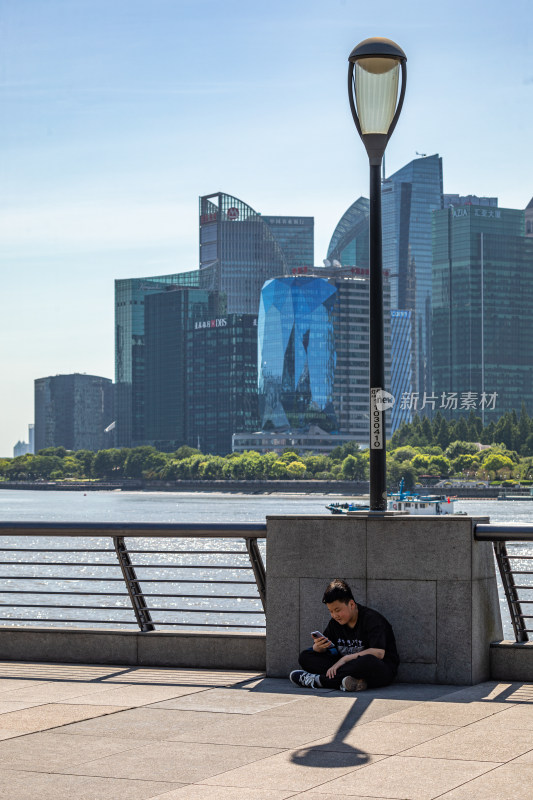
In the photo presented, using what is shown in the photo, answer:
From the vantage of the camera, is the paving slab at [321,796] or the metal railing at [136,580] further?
the metal railing at [136,580]

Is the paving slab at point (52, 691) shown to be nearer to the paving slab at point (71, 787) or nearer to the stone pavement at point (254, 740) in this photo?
the stone pavement at point (254, 740)

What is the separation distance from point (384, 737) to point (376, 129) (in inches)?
226

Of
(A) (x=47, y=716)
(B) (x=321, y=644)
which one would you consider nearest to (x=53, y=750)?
(A) (x=47, y=716)

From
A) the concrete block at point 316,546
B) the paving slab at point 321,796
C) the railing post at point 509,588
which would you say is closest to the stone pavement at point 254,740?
the paving slab at point 321,796

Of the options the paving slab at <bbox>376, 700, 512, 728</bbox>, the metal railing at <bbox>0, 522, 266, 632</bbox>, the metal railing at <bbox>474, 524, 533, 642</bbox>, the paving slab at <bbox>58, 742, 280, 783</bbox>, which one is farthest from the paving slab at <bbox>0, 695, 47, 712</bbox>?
the metal railing at <bbox>474, 524, 533, 642</bbox>

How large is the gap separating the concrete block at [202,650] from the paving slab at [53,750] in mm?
3149

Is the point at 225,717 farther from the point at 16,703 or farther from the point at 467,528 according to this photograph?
the point at 467,528

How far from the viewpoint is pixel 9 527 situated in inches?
457

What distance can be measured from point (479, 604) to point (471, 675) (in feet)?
1.94

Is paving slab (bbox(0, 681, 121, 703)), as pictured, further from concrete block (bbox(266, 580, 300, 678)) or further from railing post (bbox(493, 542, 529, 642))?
railing post (bbox(493, 542, 529, 642))

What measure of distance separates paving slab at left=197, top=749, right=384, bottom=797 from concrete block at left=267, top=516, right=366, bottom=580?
3043 mm

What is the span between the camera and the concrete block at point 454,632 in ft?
32.1

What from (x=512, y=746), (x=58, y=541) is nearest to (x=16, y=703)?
(x=512, y=746)

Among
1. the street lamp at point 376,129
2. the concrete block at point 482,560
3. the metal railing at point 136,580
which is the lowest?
the metal railing at point 136,580
